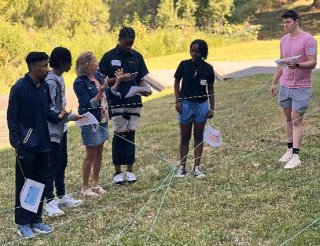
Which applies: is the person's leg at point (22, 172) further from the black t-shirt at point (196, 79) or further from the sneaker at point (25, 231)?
the black t-shirt at point (196, 79)

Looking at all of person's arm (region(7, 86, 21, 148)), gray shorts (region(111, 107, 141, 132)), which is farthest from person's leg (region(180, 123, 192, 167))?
person's arm (region(7, 86, 21, 148))

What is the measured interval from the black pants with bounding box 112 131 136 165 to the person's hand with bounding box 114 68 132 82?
617 millimetres

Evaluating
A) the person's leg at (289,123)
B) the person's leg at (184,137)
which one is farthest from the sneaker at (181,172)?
the person's leg at (289,123)

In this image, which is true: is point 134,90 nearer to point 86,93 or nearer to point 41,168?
point 86,93

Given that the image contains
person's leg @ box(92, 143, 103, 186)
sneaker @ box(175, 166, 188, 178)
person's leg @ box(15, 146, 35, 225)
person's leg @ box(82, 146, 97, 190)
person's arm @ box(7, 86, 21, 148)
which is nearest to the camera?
person's arm @ box(7, 86, 21, 148)

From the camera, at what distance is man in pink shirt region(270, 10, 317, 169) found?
530 centimetres

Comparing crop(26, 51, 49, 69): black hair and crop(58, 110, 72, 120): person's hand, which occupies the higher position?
crop(26, 51, 49, 69): black hair

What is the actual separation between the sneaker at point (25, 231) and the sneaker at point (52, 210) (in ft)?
1.30

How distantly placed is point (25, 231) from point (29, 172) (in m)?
0.51

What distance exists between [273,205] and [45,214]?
2067 mm

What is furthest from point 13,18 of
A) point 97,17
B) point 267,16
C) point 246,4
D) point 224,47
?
point 267,16

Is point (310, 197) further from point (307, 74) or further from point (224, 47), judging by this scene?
point (224, 47)

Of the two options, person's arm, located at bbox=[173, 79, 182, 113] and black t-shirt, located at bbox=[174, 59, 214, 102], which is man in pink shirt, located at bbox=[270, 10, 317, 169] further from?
person's arm, located at bbox=[173, 79, 182, 113]

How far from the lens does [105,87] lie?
15.8ft
